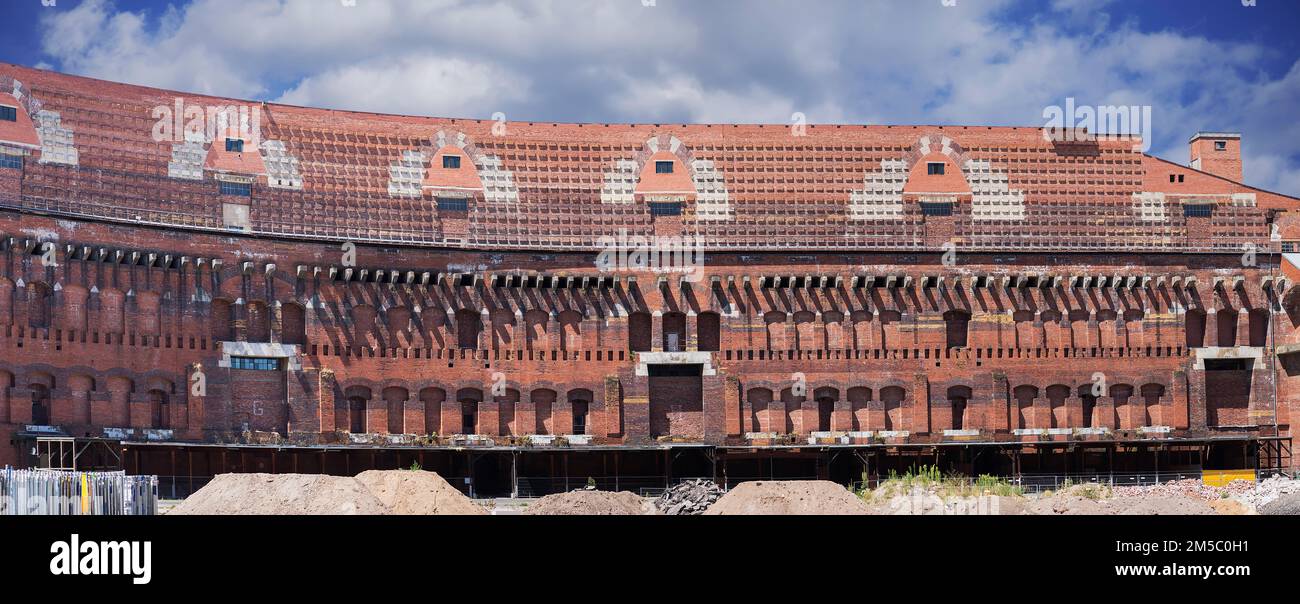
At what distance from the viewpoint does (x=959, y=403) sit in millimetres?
77500

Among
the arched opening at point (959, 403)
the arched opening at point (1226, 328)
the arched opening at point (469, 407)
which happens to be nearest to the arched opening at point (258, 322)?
the arched opening at point (469, 407)

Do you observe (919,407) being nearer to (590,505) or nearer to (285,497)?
(590,505)

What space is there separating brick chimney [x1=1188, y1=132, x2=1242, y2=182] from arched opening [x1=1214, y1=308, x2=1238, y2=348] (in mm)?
8278

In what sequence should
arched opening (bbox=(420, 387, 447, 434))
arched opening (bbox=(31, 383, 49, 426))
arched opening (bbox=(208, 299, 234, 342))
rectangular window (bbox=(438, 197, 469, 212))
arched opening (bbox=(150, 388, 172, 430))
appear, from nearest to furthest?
arched opening (bbox=(31, 383, 49, 426)) → arched opening (bbox=(150, 388, 172, 430)) → arched opening (bbox=(208, 299, 234, 342)) → arched opening (bbox=(420, 387, 447, 434)) → rectangular window (bbox=(438, 197, 469, 212))

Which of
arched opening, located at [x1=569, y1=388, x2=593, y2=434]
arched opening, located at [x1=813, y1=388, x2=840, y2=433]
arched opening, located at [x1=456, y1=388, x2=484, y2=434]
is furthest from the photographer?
arched opening, located at [x1=813, y1=388, x2=840, y2=433]

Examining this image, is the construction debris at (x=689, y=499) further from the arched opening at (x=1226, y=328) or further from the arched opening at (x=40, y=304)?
the arched opening at (x=1226, y=328)

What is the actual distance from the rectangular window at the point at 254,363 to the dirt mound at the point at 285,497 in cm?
2081

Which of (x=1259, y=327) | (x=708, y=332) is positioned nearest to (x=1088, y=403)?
(x=1259, y=327)

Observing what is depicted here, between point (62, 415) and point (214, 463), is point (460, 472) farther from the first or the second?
point (62, 415)

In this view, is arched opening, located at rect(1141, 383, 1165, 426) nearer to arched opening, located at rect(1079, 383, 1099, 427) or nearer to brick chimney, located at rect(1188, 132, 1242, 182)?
arched opening, located at rect(1079, 383, 1099, 427)

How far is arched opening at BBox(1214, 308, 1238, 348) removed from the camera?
7962 cm

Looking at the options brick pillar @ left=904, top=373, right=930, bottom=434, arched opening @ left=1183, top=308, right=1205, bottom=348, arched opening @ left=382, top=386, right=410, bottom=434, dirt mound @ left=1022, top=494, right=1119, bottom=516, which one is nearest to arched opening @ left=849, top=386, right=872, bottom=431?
brick pillar @ left=904, top=373, right=930, bottom=434
